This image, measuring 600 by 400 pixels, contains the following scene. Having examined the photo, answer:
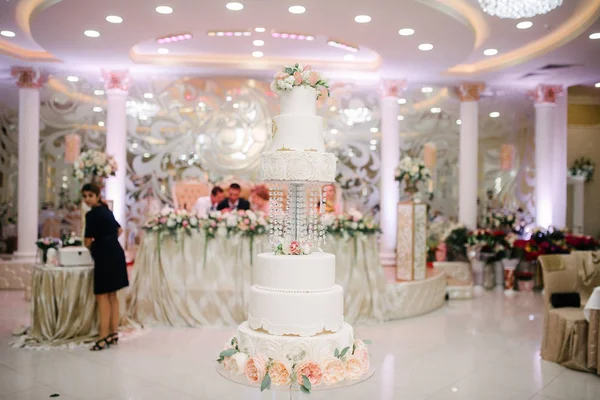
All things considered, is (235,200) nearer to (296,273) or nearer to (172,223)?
(172,223)

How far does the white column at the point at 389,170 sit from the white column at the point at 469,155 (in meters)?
1.35

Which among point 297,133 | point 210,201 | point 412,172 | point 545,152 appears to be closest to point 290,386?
point 297,133

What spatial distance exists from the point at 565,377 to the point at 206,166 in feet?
26.2

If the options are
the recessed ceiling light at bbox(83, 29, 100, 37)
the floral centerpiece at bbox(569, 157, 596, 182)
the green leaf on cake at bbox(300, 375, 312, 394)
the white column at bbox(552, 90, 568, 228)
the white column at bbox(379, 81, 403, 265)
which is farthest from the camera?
the floral centerpiece at bbox(569, 157, 596, 182)

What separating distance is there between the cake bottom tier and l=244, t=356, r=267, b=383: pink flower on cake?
0.17 meters

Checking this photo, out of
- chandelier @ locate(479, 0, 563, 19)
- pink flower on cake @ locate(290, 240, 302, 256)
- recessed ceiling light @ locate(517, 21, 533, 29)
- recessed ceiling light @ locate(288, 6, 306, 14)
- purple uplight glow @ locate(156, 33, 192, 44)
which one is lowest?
pink flower on cake @ locate(290, 240, 302, 256)

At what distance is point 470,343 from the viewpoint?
279 inches

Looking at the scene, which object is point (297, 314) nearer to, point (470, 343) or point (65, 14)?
point (470, 343)

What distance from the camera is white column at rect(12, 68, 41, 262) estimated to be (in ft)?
35.8

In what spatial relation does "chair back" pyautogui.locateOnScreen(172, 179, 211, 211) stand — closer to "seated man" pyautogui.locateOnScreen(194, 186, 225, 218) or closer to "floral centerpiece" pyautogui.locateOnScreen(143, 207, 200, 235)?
"seated man" pyautogui.locateOnScreen(194, 186, 225, 218)

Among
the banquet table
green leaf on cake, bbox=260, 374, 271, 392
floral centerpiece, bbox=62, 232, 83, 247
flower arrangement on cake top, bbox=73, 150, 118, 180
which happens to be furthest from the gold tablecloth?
green leaf on cake, bbox=260, 374, 271, 392

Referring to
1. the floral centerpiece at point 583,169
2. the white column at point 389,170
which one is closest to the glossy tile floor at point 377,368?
the white column at point 389,170

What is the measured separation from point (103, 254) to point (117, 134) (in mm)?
5169

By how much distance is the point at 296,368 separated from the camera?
3.99 metres
